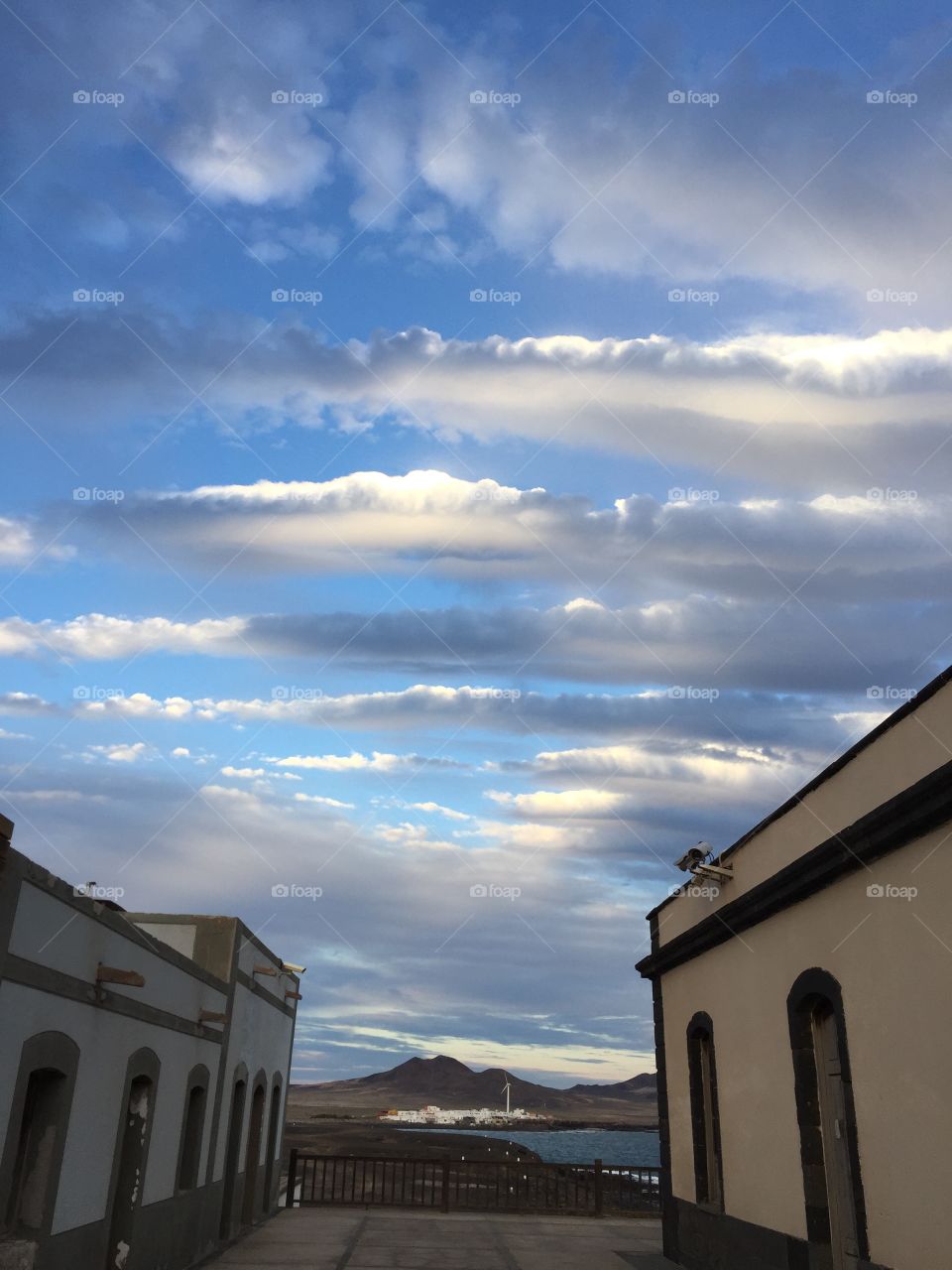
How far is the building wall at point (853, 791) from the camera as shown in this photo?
24.0ft

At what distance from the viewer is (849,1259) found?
832 cm

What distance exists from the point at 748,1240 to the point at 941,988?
568 cm

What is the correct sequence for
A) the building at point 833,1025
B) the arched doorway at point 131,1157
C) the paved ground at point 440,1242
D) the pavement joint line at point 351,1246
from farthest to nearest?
the paved ground at point 440,1242, the pavement joint line at point 351,1246, the arched doorway at point 131,1157, the building at point 833,1025

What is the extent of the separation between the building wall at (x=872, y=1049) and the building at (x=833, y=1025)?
0.02m

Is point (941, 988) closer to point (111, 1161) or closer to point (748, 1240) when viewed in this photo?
point (748, 1240)

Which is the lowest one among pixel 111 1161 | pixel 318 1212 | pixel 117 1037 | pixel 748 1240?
pixel 318 1212

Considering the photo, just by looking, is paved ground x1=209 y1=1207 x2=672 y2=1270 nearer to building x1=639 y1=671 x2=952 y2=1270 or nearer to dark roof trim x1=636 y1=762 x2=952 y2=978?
building x1=639 y1=671 x2=952 y2=1270

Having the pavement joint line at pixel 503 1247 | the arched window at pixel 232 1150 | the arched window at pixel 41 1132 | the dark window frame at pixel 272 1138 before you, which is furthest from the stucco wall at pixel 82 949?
the dark window frame at pixel 272 1138

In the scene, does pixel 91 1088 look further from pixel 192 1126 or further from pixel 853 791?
pixel 853 791

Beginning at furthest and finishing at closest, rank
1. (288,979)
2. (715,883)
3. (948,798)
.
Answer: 1. (288,979)
2. (715,883)
3. (948,798)

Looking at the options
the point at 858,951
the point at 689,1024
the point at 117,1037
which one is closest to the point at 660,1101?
the point at 689,1024

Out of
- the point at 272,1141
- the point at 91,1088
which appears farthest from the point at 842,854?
the point at 272,1141

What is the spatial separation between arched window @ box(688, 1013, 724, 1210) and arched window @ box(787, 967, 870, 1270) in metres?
3.22

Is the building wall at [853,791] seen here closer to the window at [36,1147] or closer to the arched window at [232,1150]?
the window at [36,1147]
